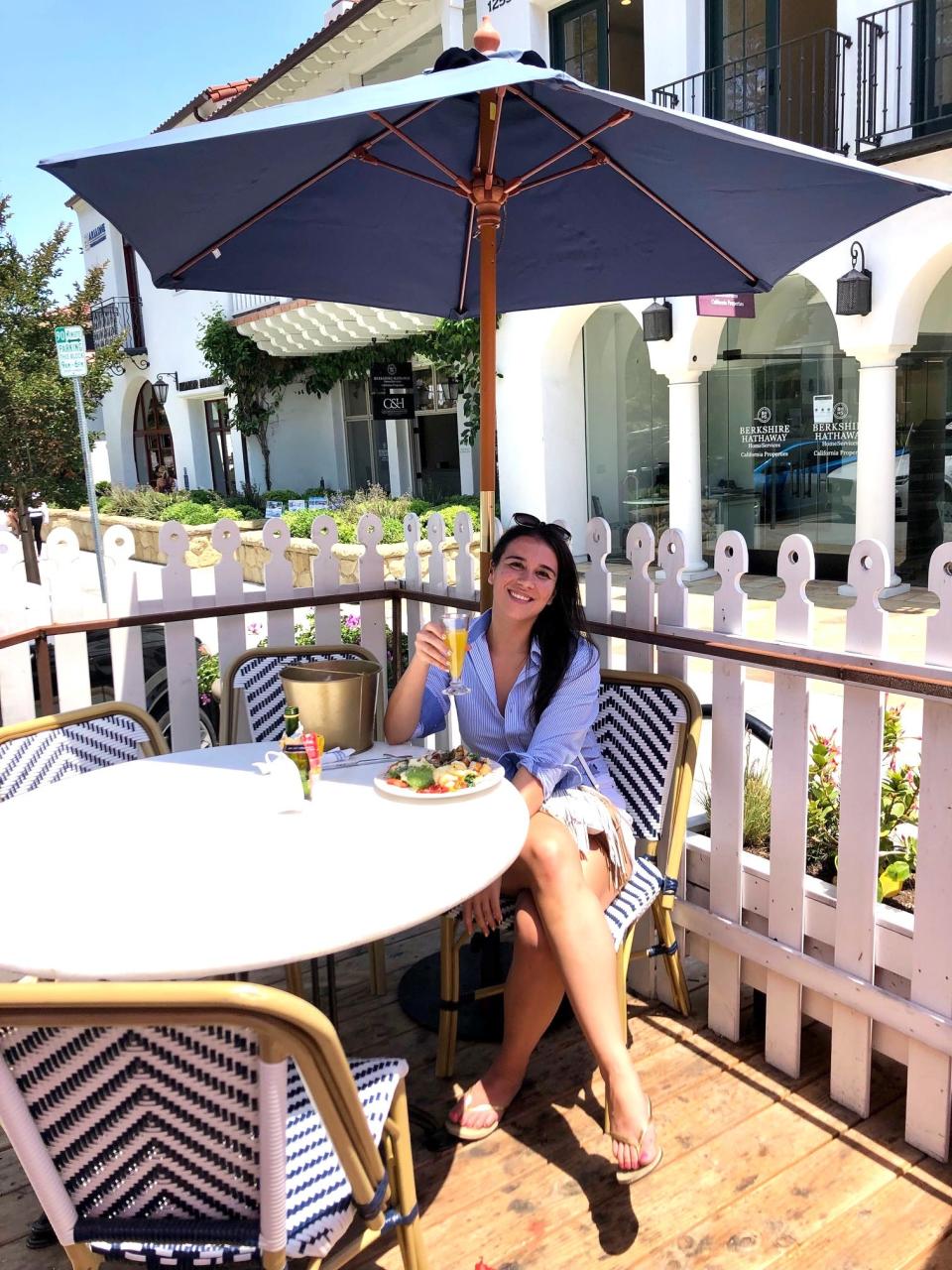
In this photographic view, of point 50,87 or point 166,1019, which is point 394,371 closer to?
point 50,87

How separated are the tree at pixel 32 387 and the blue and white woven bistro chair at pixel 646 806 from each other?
28.7 feet

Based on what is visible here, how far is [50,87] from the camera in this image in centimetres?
1820

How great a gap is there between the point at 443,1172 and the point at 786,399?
9.82 meters

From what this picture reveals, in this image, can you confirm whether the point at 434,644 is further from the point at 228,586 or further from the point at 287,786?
the point at 228,586

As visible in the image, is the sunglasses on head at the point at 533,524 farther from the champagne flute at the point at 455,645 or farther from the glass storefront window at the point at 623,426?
the glass storefront window at the point at 623,426

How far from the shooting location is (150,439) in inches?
949

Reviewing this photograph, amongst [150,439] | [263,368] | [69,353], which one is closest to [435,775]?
[69,353]

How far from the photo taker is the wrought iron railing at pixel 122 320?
69.1 ft

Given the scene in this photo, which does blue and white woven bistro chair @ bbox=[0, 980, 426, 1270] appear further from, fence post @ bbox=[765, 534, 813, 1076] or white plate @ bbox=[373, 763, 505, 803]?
fence post @ bbox=[765, 534, 813, 1076]

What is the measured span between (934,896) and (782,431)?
30.4 feet

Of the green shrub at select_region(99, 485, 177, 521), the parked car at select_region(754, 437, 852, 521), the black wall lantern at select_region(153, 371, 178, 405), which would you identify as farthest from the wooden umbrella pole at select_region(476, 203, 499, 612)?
the black wall lantern at select_region(153, 371, 178, 405)

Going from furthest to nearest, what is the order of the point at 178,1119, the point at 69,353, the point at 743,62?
the point at 743,62, the point at 69,353, the point at 178,1119

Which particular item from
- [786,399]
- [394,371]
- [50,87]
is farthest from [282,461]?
[786,399]

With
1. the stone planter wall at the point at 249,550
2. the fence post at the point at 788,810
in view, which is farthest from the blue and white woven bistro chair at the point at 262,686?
the stone planter wall at the point at 249,550
